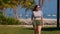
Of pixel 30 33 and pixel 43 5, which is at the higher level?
pixel 43 5

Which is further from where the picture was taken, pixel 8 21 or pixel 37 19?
pixel 8 21

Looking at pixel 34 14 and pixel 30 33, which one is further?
pixel 30 33

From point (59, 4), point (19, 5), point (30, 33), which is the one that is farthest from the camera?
point (19, 5)

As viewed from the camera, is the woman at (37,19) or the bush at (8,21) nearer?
the woman at (37,19)

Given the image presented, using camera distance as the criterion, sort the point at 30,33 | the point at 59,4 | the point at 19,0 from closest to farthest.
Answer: the point at 30,33 < the point at 59,4 < the point at 19,0

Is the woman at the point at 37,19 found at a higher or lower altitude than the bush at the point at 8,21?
higher

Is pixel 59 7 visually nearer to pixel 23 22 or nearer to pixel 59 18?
pixel 59 18

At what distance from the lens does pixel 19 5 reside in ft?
73.4

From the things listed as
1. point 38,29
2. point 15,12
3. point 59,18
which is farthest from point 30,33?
point 15,12

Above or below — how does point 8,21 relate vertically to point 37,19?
below

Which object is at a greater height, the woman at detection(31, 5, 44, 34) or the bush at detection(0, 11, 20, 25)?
the woman at detection(31, 5, 44, 34)

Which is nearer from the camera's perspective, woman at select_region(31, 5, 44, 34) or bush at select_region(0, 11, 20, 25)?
woman at select_region(31, 5, 44, 34)

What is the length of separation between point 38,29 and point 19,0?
10.8m

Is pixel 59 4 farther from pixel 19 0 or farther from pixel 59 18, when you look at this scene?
pixel 19 0
